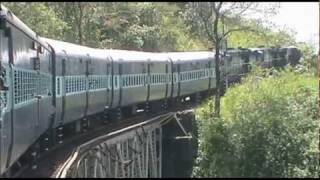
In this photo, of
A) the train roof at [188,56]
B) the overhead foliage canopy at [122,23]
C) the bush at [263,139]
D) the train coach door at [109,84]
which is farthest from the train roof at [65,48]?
the train roof at [188,56]

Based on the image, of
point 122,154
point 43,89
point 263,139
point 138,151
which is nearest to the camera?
point 43,89

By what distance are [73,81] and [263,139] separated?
204 inches

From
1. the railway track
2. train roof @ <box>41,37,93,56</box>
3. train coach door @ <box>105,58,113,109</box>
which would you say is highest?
train roof @ <box>41,37,93,56</box>

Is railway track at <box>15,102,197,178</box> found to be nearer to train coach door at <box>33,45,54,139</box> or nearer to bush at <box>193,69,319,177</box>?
train coach door at <box>33,45,54,139</box>

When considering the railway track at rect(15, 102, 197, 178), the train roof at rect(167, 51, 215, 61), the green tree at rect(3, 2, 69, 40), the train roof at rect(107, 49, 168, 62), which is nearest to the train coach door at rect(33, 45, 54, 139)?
the railway track at rect(15, 102, 197, 178)

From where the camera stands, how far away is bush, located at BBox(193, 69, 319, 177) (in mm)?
18359

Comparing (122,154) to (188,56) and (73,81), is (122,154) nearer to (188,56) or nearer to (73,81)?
(73,81)

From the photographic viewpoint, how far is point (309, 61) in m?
37.3

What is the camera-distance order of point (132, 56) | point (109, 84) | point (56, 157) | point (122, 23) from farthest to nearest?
1. point (122, 23)
2. point (132, 56)
3. point (109, 84)
4. point (56, 157)

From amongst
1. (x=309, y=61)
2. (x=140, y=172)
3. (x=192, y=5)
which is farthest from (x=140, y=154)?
(x=309, y=61)

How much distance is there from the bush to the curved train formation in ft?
12.2

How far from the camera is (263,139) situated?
1892 cm

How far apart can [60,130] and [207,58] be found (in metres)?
19.1

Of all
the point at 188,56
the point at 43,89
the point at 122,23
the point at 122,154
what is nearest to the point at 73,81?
the point at 122,154
